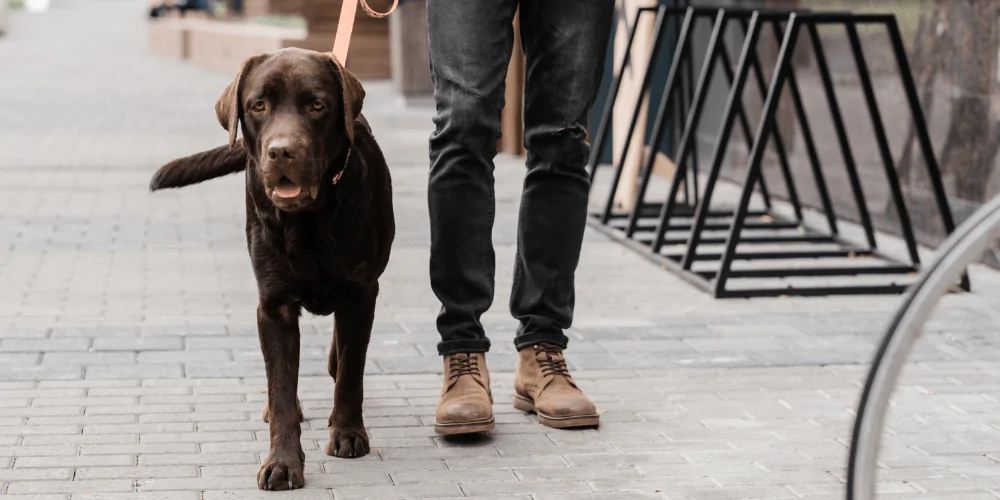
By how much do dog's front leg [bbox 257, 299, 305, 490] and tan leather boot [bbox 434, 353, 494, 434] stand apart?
1.44 feet

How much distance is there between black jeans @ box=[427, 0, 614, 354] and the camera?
3662mm

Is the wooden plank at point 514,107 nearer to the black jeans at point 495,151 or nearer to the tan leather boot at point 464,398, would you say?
the black jeans at point 495,151

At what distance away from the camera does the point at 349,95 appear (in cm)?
321

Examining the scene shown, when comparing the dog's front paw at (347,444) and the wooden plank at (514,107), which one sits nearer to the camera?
the dog's front paw at (347,444)

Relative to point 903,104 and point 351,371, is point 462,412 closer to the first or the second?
point 351,371

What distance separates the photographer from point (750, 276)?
5934 mm

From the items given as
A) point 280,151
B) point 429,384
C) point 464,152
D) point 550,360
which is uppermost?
point 280,151

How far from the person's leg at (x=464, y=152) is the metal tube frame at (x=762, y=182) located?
2.14 meters

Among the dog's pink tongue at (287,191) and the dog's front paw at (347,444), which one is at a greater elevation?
the dog's pink tongue at (287,191)

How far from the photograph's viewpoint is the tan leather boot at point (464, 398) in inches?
143

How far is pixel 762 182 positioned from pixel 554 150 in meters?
3.81

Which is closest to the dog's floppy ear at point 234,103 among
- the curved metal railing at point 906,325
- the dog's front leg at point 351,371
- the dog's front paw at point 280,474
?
the dog's front leg at point 351,371

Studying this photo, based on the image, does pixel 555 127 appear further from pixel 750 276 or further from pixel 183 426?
pixel 750 276

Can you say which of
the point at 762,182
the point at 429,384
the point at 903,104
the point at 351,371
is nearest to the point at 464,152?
the point at 351,371
